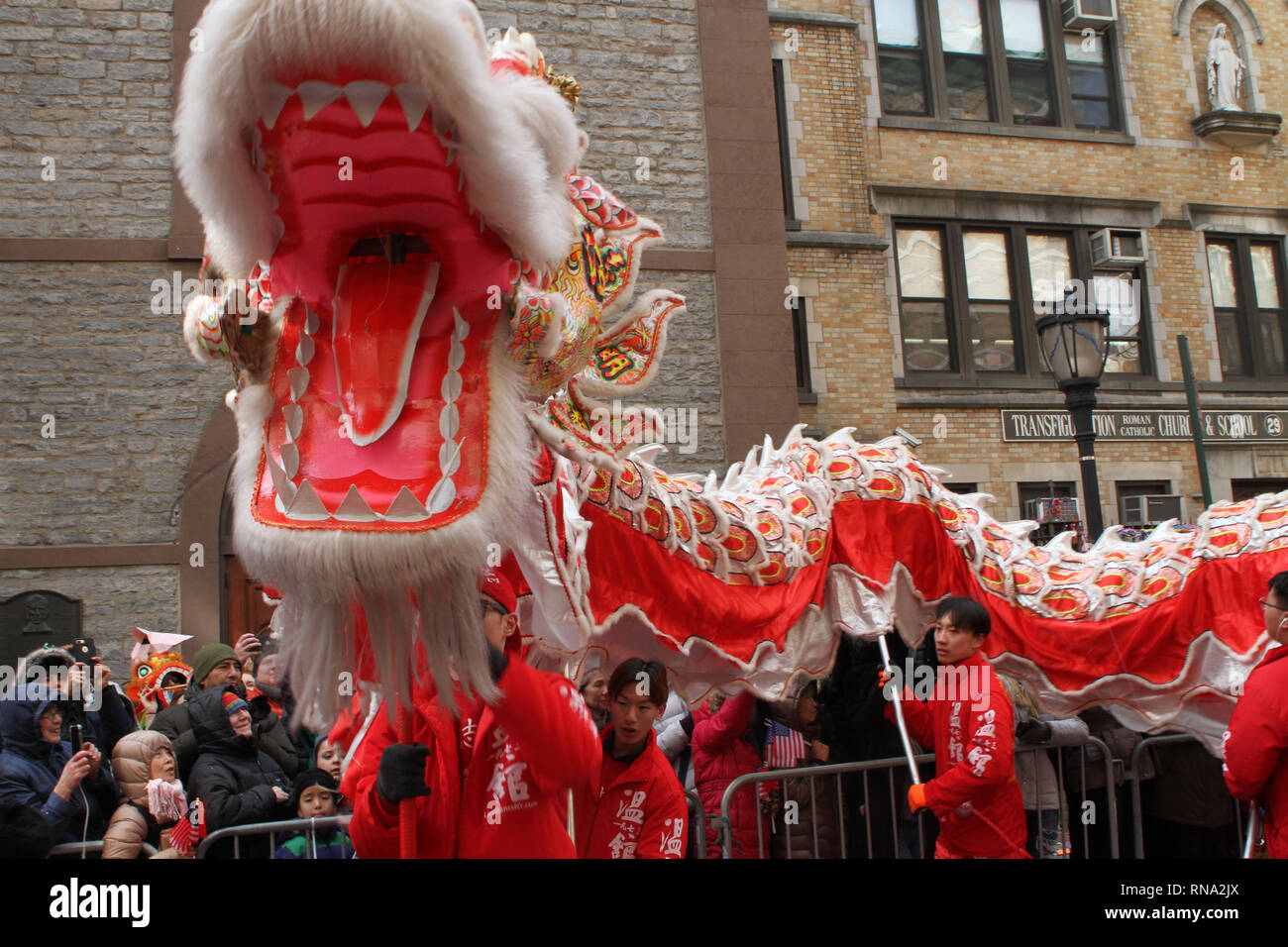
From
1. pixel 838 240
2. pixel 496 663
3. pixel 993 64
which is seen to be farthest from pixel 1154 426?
pixel 496 663

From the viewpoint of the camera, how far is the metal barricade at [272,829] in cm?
421

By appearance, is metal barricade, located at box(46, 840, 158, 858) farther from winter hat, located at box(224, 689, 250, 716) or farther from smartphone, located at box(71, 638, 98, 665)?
smartphone, located at box(71, 638, 98, 665)

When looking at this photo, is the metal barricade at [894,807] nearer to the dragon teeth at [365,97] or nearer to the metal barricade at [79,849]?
the metal barricade at [79,849]

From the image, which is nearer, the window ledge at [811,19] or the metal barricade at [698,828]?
the metal barricade at [698,828]

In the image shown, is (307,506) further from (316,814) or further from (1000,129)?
(1000,129)

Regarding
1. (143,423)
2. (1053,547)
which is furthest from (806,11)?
(1053,547)

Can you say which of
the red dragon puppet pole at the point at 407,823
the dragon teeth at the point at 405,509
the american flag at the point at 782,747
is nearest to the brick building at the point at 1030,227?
the american flag at the point at 782,747

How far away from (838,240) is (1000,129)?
309 cm

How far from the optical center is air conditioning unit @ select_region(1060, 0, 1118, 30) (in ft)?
50.3

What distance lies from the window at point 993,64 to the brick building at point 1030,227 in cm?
3

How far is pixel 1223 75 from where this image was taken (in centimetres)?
1573

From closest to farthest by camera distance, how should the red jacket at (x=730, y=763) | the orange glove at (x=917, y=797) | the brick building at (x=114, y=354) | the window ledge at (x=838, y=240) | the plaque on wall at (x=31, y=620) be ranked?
the orange glove at (x=917, y=797) → the red jacket at (x=730, y=763) → the plaque on wall at (x=31, y=620) → the brick building at (x=114, y=354) → the window ledge at (x=838, y=240)

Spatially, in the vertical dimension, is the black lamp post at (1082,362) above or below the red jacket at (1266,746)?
above
